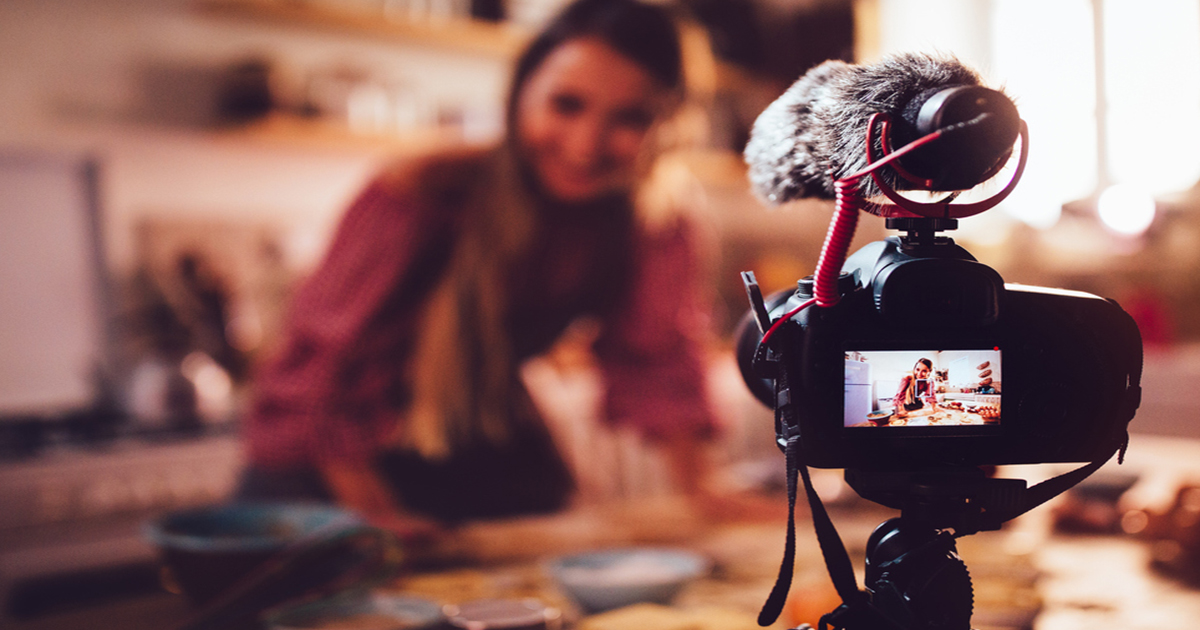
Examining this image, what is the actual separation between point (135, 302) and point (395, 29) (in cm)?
105

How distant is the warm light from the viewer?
11.8ft

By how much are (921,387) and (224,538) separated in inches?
25.7

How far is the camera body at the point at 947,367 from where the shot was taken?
43 centimetres

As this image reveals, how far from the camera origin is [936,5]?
3883mm

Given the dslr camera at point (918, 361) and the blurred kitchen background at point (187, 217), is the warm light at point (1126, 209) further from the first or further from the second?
the dslr camera at point (918, 361)

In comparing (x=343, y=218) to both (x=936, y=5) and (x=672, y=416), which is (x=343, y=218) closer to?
(x=672, y=416)

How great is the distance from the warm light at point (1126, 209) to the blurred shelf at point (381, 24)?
2.50 metres

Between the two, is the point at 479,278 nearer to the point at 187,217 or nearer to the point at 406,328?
the point at 406,328

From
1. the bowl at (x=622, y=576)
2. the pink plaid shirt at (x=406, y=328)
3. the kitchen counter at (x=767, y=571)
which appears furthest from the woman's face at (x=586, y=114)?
the bowl at (x=622, y=576)

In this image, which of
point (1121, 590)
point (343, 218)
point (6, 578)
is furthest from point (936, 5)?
point (6, 578)

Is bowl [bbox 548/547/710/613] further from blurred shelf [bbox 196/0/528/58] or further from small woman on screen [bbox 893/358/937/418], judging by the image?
blurred shelf [bbox 196/0/528/58]

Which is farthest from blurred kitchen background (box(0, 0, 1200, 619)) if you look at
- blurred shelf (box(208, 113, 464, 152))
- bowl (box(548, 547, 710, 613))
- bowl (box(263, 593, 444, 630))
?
bowl (box(263, 593, 444, 630))

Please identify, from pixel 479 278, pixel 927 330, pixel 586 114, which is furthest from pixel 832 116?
pixel 479 278

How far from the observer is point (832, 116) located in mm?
446
